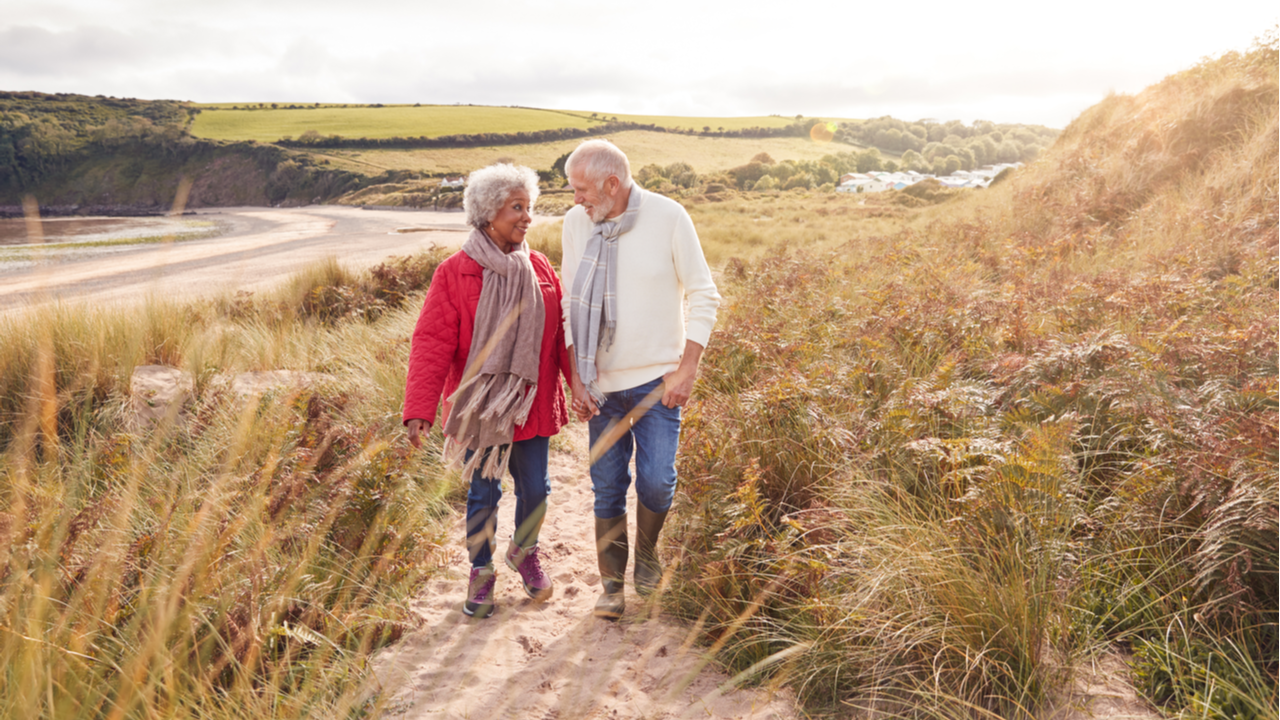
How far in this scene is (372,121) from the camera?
99125 millimetres

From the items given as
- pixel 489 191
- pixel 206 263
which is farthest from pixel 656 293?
pixel 206 263

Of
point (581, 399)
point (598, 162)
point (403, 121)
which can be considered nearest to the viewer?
point (598, 162)

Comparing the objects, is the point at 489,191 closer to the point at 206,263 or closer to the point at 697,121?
the point at 206,263

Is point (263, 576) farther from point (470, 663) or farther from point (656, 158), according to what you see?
point (656, 158)

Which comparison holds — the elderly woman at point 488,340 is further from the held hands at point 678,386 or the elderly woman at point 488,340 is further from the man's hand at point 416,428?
the held hands at point 678,386

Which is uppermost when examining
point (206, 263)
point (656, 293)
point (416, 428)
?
point (656, 293)

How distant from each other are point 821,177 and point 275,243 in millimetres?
49375

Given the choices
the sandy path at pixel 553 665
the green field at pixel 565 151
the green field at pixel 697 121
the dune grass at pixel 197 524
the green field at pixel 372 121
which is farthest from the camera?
the green field at pixel 697 121

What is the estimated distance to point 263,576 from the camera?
2.77m

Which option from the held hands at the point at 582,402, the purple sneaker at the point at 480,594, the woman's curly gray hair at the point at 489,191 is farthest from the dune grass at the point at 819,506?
the woman's curly gray hair at the point at 489,191

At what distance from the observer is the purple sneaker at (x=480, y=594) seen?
3.11 meters

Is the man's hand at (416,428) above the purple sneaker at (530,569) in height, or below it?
above

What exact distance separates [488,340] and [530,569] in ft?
4.37

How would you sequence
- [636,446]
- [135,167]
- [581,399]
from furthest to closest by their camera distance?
[135,167], [636,446], [581,399]
